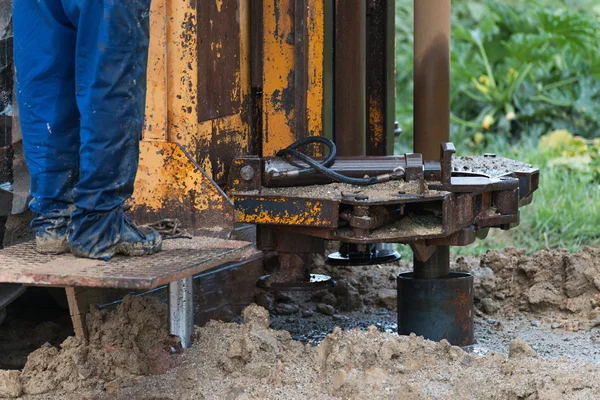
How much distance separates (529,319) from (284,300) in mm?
1243

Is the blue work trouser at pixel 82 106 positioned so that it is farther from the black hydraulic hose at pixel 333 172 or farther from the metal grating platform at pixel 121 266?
the black hydraulic hose at pixel 333 172

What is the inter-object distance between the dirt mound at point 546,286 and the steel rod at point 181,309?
1791 millimetres

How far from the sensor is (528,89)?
9258 millimetres

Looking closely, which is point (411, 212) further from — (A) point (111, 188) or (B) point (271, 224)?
(A) point (111, 188)

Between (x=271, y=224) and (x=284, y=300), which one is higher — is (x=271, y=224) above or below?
above

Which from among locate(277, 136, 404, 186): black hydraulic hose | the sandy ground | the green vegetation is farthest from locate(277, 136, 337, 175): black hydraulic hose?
the green vegetation

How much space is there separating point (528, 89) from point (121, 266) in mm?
6958

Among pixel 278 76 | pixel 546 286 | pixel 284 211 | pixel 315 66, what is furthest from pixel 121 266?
pixel 546 286

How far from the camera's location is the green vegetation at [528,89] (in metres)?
8.01

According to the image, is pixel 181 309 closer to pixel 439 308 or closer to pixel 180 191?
pixel 180 191

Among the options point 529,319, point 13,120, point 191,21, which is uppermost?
point 191,21

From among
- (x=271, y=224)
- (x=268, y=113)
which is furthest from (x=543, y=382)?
(x=268, y=113)

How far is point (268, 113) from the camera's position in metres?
4.18

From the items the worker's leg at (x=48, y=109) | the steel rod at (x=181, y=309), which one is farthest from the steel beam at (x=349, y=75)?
the worker's leg at (x=48, y=109)
